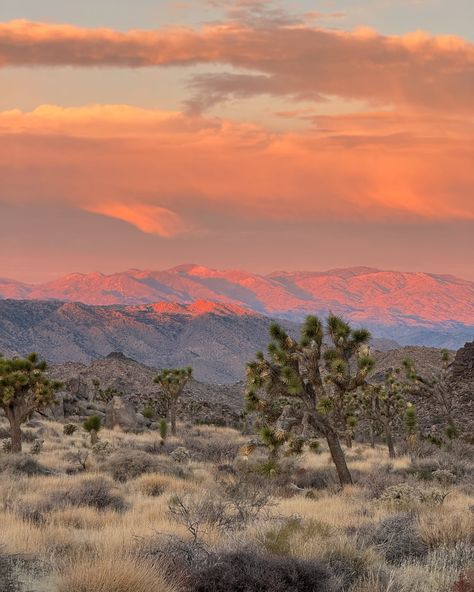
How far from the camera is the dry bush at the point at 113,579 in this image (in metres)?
6.51

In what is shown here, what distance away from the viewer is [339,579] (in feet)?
25.1

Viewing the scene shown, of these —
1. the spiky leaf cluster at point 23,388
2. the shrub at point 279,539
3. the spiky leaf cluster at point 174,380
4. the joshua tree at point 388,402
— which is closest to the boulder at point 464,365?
the joshua tree at point 388,402

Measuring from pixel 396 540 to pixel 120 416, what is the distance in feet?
144

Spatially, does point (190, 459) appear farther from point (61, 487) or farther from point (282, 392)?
point (61, 487)

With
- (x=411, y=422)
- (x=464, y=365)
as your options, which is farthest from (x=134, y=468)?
(x=464, y=365)

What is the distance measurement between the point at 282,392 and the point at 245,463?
5198mm

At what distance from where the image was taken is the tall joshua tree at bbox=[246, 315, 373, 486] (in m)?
20.1

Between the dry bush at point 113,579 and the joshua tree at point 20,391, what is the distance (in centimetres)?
2305

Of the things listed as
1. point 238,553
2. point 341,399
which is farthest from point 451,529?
point 341,399

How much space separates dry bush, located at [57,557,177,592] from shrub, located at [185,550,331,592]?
1.36 feet

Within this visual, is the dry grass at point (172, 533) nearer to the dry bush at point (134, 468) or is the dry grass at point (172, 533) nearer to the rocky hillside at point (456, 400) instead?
the dry bush at point (134, 468)

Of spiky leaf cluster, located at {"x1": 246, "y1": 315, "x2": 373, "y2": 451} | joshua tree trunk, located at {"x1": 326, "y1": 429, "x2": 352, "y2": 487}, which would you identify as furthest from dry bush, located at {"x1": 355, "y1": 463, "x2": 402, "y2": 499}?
spiky leaf cluster, located at {"x1": 246, "y1": 315, "x2": 373, "y2": 451}

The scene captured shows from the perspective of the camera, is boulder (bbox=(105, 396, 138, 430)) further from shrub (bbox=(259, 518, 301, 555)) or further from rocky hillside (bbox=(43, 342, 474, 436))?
shrub (bbox=(259, 518, 301, 555))

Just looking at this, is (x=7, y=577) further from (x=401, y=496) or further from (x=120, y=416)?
(x=120, y=416)
